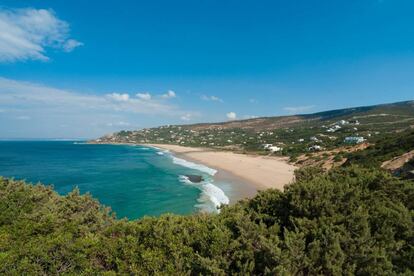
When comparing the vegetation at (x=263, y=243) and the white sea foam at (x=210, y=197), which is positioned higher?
the vegetation at (x=263, y=243)

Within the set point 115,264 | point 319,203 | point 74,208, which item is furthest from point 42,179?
point 319,203

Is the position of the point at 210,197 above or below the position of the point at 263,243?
below

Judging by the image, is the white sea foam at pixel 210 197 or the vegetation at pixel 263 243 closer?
the vegetation at pixel 263 243

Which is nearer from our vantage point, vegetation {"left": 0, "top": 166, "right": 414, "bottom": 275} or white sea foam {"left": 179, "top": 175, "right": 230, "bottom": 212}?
vegetation {"left": 0, "top": 166, "right": 414, "bottom": 275}

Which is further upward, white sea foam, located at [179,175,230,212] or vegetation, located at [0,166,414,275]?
vegetation, located at [0,166,414,275]
